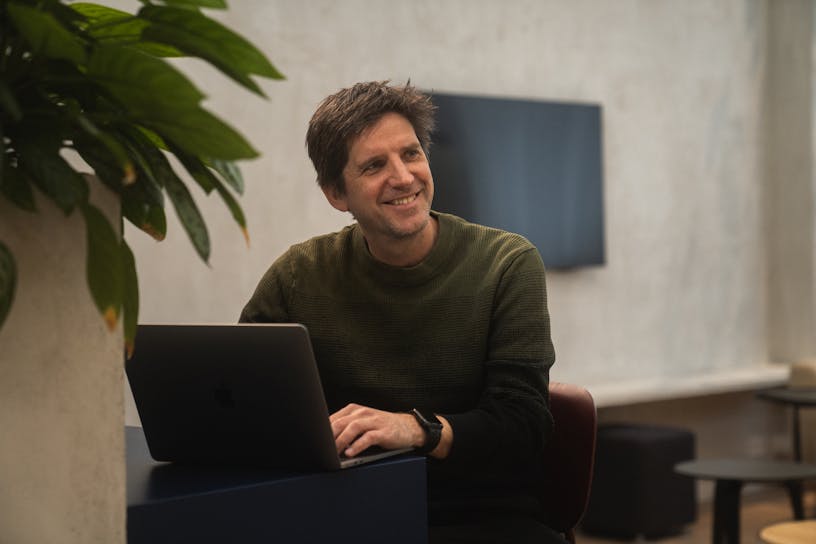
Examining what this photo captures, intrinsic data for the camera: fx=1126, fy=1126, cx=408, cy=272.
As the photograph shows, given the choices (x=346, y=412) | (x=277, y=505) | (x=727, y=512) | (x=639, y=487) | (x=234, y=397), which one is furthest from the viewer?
(x=639, y=487)

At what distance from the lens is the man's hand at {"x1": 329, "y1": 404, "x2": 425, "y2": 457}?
1.45m

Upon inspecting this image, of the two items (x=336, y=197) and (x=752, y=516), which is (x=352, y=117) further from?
(x=752, y=516)

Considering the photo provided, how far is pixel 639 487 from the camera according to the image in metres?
4.90

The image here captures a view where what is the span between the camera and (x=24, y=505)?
112 centimetres

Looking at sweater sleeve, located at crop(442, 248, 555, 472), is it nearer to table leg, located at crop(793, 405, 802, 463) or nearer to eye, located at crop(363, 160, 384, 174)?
eye, located at crop(363, 160, 384, 174)

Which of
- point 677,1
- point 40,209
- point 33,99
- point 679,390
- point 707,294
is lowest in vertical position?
point 679,390

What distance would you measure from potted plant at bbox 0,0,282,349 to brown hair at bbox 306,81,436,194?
84 centimetres

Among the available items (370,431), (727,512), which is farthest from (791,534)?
(370,431)

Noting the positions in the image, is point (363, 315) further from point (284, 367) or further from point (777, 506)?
point (777, 506)

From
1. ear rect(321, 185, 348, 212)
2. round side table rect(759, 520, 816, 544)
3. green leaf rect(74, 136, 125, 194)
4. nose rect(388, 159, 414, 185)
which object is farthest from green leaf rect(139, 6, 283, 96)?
round side table rect(759, 520, 816, 544)

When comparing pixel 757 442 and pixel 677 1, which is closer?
pixel 677 1

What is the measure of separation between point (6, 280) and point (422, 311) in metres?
1.02

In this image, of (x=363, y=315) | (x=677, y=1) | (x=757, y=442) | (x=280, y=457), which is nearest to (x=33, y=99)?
(x=280, y=457)

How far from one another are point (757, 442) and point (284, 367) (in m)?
5.32
